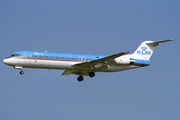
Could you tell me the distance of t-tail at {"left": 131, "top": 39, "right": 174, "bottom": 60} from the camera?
4353cm

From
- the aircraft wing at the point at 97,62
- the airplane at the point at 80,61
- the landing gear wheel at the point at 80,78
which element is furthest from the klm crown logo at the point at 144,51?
the landing gear wheel at the point at 80,78

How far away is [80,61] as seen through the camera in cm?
4019

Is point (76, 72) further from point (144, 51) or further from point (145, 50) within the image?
point (145, 50)

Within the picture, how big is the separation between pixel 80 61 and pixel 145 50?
9.53m

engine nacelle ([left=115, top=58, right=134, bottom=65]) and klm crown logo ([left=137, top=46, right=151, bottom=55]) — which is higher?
klm crown logo ([left=137, top=46, right=151, bottom=55])

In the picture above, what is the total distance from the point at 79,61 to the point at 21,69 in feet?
23.0

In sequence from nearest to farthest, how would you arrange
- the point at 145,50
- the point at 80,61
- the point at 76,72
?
the point at 80,61, the point at 76,72, the point at 145,50

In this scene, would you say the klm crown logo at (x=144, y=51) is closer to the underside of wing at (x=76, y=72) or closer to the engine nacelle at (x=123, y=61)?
the engine nacelle at (x=123, y=61)

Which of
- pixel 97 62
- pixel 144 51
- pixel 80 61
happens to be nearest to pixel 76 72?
pixel 80 61

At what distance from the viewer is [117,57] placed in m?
39.7

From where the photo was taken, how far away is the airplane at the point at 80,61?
38.3m

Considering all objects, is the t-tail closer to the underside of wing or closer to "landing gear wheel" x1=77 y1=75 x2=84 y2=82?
the underside of wing

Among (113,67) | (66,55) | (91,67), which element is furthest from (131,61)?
(66,55)

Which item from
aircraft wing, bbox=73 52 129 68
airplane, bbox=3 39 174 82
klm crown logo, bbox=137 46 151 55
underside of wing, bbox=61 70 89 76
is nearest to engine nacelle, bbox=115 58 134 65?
airplane, bbox=3 39 174 82
